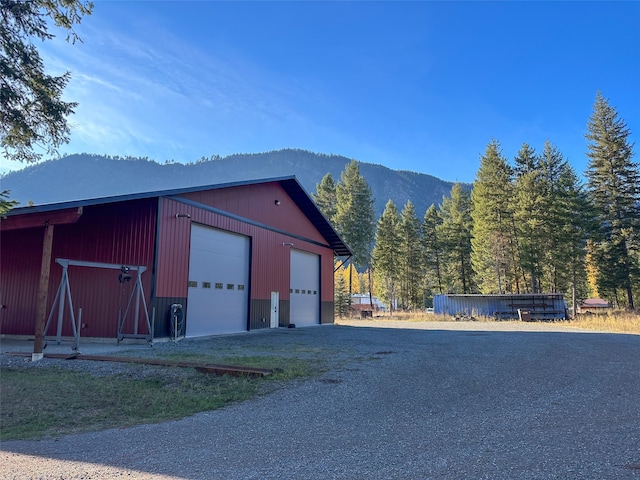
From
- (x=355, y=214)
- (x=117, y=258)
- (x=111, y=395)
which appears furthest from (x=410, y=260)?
(x=111, y=395)

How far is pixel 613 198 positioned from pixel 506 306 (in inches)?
479

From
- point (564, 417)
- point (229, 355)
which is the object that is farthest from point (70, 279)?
point (564, 417)

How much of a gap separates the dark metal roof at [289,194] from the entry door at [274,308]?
5.40 meters

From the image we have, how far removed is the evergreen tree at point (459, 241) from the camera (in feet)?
136

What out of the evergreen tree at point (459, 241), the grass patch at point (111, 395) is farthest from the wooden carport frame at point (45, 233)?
the evergreen tree at point (459, 241)

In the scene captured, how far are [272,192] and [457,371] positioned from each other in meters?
13.6

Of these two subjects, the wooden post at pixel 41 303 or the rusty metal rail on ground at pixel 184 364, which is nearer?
the rusty metal rail on ground at pixel 184 364

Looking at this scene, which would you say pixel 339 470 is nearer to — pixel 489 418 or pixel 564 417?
pixel 489 418

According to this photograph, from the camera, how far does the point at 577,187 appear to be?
33656mm

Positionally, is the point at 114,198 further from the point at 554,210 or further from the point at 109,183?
the point at 109,183

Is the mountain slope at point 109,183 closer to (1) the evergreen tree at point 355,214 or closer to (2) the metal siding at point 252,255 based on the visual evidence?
(1) the evergreen tree at point 355,214

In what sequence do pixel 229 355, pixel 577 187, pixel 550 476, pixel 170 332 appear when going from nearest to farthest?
pixel 550 476, pixel 229 355, pixel 170 332, pixel 577 187

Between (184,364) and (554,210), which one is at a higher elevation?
(554,210)

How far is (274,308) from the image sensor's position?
19.1 m
